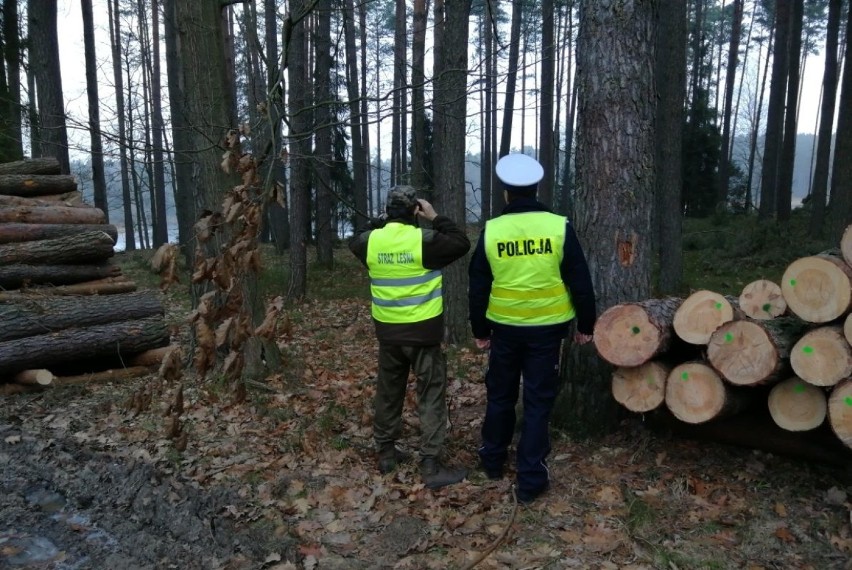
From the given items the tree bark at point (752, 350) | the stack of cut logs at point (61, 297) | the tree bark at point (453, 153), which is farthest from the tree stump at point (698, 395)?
the stack of cut logs at point (61, 297)

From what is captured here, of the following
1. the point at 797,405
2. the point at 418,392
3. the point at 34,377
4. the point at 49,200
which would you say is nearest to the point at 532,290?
the point at 418,392

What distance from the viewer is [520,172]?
14.8ft

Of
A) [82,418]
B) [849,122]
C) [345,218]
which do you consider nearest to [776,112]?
[849,122]

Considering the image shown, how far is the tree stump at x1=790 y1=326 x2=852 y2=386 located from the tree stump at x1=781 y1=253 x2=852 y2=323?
11 cm

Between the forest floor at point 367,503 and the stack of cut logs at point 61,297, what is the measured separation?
Answer: 1.36 meters

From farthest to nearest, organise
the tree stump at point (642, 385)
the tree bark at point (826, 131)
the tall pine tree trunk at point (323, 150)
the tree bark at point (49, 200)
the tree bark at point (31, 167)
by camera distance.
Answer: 1. the tree bark at point (826, 131)
2. the tall pine tree trunk at point (323, 150)
3. the tree bark at point (31, 167)
4. the tree bark at point (49, 200)
5. the tree stump at point (642, 385)

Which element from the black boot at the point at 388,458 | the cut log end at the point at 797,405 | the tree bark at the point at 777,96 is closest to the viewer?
the cut log end at the point at 797,405

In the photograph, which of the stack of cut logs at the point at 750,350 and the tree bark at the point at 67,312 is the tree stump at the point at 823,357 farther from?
the tree bark at the point at 67,312

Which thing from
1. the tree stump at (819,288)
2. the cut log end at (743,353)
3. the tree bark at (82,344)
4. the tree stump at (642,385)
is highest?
the tree stump at (819,288)

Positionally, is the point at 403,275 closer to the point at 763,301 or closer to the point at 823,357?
the point at 763,301

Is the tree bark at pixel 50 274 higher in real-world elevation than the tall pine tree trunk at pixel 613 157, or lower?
lower

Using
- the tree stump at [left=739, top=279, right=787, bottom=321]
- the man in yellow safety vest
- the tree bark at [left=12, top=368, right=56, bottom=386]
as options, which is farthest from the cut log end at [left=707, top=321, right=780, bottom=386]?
the tree bark at [left=12, top=368, right=56, bottom=386]

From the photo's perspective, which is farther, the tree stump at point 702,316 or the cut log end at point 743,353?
the tree stump at point 702,316

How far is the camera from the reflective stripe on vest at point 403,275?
4.78 meters
